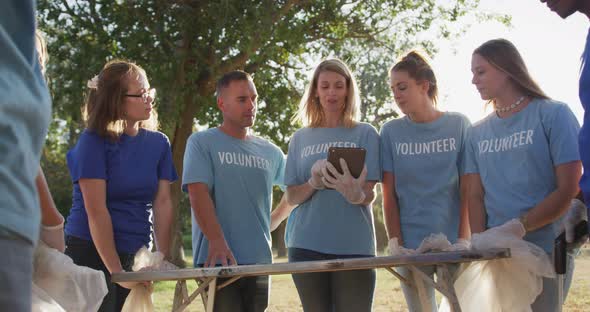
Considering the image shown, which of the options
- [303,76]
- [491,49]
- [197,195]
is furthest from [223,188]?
[303,76]

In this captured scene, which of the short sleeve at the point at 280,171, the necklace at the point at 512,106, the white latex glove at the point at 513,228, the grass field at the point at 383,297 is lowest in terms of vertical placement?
the grass field at the point at 383,297

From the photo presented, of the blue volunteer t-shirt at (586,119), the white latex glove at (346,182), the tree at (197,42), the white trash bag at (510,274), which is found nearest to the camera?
the blue volunteer t-shirt at (586,119)

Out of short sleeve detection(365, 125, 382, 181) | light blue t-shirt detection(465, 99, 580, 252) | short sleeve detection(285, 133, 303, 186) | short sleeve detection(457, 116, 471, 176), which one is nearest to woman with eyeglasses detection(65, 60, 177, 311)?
short sleeve detection(285, 133, 303, 186)

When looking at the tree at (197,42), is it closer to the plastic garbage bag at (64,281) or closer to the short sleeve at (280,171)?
the short sleeve at (280,171)

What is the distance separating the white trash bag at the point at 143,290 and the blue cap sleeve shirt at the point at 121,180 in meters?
0.20

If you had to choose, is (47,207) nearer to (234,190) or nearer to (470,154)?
(234,190)

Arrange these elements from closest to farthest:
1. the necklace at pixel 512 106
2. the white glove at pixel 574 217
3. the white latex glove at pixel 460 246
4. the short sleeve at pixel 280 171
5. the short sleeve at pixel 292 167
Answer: the white glove at pixel 574 217
the white latex glove at pixel 460 246
the necklace at pixel 512 106
the short sleeve at pixel 292 167
the short sleeve at pixel 280 171

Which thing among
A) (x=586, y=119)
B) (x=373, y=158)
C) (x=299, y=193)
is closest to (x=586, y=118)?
(x=586, y=119)

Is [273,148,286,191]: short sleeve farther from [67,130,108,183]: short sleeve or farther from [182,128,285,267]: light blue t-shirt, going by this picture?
[67,130,108,183]: short sleeve

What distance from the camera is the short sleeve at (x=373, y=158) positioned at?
365 centimetres

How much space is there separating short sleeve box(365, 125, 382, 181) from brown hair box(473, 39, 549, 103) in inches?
27.5

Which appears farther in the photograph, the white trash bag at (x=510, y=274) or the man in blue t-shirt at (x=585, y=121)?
the white trash bag at (x=510, y=274)

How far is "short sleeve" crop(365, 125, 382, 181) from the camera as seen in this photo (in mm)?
3646

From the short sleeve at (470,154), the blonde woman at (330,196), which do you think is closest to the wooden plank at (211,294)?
the blonde woman at (330,196)
